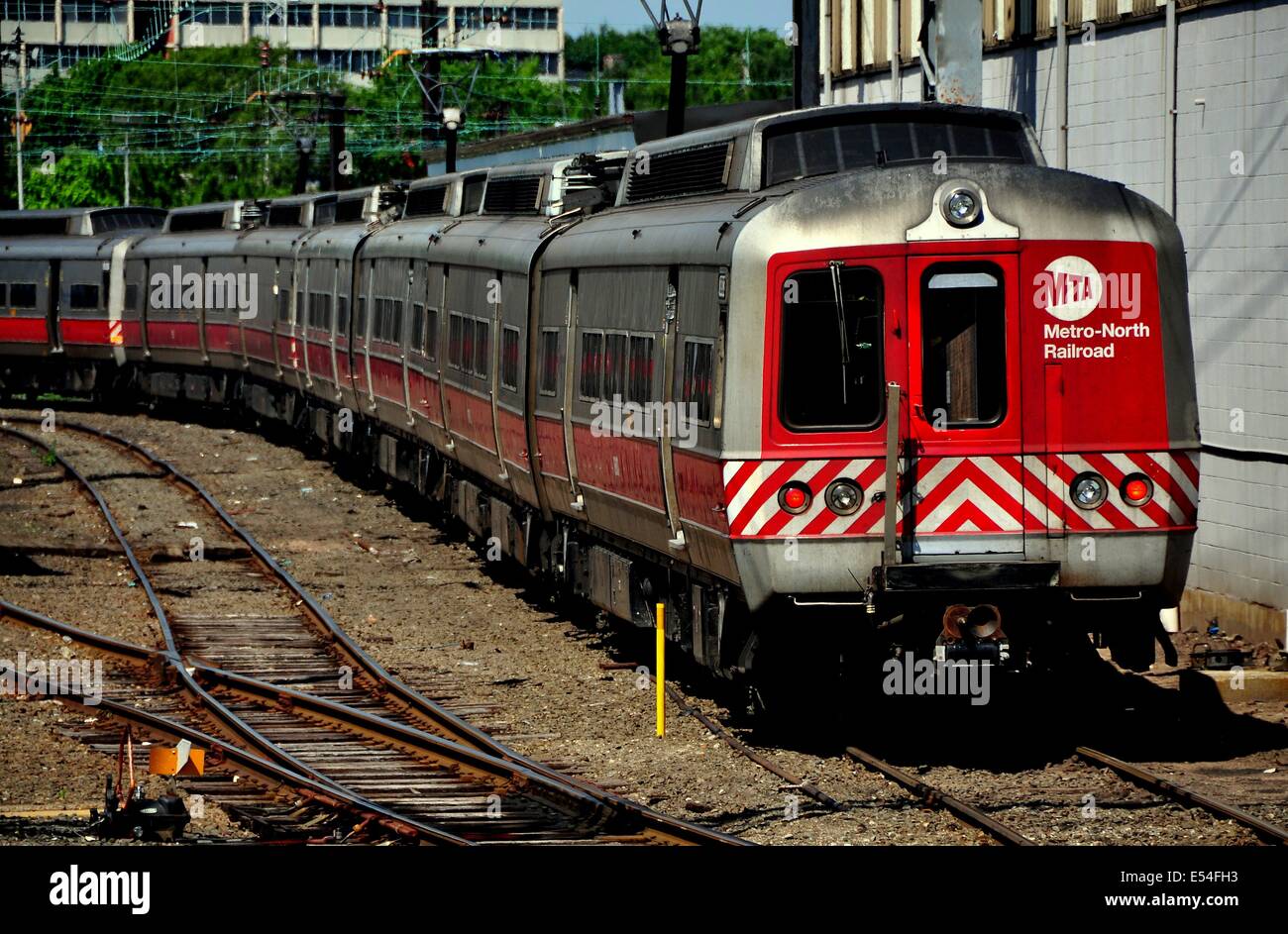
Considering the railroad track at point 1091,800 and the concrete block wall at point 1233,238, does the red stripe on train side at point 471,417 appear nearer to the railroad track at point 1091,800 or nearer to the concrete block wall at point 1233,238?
the concrete block wall at point 1233,238

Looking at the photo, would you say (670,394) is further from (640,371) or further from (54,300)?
(54,300)

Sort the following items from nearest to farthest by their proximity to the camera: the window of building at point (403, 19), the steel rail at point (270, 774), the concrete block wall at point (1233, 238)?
the steel rail at point (270, 774)
the concrete block wall at point (1233, 238)
the window of building at point (403, 19)

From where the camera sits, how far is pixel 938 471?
34.4ft

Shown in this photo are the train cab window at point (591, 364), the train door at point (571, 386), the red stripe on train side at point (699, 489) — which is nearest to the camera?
the red stripe on train side at point (699, 489)

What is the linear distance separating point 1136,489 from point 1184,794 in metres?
1.80

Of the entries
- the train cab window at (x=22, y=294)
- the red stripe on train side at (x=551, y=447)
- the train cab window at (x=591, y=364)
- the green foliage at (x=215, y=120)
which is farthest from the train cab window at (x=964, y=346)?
the green foliage at (x=215, y=120)

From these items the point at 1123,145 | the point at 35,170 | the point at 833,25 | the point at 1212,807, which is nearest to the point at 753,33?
the point at 35,170

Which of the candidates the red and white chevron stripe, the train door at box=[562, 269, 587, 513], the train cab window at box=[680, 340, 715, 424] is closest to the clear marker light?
the red and white chevron stripe

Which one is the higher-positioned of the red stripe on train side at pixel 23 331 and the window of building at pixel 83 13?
the window of building at pixel 83 13

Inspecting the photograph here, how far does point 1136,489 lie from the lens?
10625 millimetres

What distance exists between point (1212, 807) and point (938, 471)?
223 cm

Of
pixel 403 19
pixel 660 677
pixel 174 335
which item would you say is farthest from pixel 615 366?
pixel 403 19

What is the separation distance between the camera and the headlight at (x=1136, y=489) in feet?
34.8
